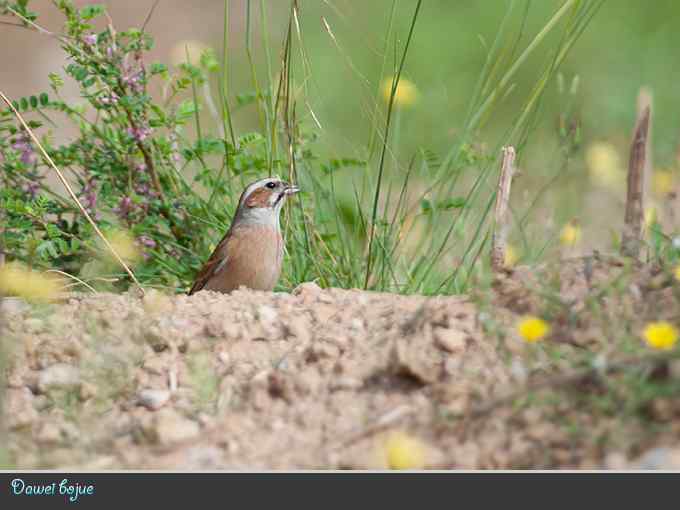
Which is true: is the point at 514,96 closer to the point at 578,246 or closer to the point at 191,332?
the point at 578,246

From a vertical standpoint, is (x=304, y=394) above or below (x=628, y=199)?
below

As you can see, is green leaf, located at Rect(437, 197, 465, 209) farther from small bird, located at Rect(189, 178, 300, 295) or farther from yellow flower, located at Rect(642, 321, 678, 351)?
yellow flower, located at Rect(642, 321, 678, 351)

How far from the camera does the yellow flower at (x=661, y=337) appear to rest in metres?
3.44

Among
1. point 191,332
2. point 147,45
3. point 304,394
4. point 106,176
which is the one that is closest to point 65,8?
point 147,45

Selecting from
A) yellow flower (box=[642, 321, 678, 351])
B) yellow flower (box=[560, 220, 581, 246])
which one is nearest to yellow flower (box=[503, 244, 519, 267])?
yellow flower (box=[560, 220, 581, 246])

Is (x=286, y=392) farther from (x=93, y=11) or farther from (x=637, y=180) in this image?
(x=93, y=11)

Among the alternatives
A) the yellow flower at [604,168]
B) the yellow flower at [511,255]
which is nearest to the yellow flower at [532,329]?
the yellow flower at [511,255]

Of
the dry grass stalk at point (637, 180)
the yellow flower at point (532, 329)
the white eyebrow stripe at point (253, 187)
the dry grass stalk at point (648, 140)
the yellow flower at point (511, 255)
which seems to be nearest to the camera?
the yellow flower at point (532, 329)

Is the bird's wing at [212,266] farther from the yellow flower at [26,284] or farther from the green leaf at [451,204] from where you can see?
the green leaf at [451,204]

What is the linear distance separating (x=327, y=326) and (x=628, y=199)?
4.28 feet

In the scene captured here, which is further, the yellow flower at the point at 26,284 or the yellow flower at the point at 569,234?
the yellow flower at the point at 569,234

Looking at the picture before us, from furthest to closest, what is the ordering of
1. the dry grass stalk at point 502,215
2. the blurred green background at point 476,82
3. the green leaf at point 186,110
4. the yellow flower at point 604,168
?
the blurred green background at point 476,82 → the yellow flower at point 604,168 → the green leaf at point 186,110 → the dry grass stalk at point 502,215

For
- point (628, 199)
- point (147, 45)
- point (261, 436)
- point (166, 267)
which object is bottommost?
point (261, 436)

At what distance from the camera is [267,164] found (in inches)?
227
